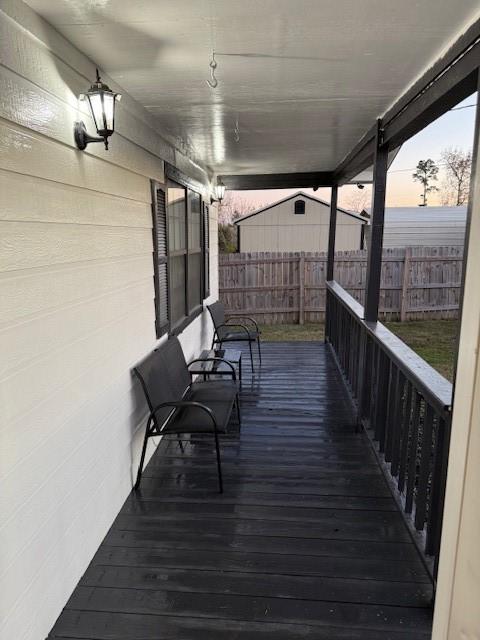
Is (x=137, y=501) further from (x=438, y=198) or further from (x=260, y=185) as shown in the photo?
(x=438, y=198)

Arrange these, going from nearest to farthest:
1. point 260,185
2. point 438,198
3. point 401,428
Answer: point 401,428 < point 260,185 < point 438,198

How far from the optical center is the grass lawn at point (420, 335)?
20.4ft

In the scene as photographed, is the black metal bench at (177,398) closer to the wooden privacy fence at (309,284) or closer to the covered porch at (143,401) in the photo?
the covered porch at (143,401)

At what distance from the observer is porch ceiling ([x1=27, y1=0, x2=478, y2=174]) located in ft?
4.94

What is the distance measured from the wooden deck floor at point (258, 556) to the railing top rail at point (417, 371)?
2.61 ft

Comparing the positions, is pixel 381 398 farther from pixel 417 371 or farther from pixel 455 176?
pixel 455 176

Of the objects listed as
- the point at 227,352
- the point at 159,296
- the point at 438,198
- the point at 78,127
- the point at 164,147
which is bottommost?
the point at 227,352

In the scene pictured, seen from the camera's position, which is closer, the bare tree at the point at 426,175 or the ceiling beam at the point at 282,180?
the ceiling beam at the point at 282,180

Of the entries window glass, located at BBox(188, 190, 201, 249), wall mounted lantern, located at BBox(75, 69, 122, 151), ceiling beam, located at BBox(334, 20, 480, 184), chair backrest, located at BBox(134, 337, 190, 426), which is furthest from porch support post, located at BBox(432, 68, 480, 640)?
window glass, located at BBox(188, 190, 201, 249)

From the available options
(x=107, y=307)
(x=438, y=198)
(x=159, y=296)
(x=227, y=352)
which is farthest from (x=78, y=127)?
(x=438, y=198)

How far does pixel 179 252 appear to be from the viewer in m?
3.91

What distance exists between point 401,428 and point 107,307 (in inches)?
71.9

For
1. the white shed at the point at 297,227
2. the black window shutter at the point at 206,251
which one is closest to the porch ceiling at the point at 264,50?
the black window shutter at the point at 206,251

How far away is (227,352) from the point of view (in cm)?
469
